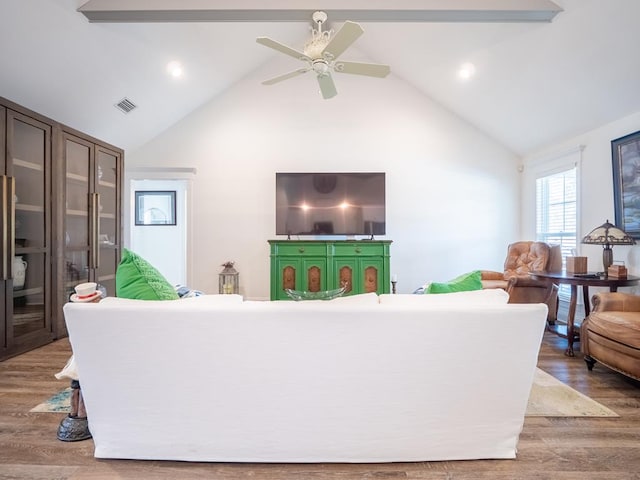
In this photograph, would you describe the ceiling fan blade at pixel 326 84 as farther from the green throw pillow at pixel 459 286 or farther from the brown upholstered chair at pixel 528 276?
the brown upholstered chair at pixel 528 276

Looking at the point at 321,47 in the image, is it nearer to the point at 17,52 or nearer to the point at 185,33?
the point at 185,33

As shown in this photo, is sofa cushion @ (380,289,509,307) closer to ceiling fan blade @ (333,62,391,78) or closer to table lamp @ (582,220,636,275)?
ceiling fan blade @ (333,62,391,78)

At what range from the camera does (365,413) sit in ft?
5.06

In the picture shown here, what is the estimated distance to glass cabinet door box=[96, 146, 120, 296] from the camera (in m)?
4.15

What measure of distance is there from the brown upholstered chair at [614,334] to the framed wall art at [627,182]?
1.03 m

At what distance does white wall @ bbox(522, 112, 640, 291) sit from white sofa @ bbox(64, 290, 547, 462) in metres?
2.89

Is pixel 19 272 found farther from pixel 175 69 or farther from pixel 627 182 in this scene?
pixel 627 182

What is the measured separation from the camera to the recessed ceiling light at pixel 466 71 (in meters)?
3.96

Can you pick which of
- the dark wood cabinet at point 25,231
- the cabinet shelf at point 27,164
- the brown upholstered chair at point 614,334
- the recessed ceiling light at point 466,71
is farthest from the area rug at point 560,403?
the cabinet shelf at point 27,164

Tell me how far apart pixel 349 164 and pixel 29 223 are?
3.71 meters

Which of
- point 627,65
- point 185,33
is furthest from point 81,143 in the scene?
point 627,65

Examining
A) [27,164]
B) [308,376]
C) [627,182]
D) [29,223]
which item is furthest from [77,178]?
[627,182]

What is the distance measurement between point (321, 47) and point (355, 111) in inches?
100

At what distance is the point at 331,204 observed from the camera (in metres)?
4.86
